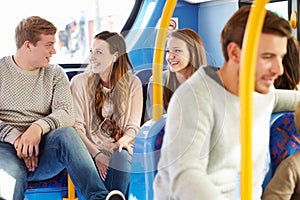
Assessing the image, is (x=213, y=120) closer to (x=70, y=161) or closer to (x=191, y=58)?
(x=191, y=58)

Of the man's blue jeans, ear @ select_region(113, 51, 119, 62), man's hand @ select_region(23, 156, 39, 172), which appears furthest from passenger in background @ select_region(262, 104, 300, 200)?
man's hand @ select_region(23, 156, 39, 172)

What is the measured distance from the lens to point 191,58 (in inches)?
A: 62.1

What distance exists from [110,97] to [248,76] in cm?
52

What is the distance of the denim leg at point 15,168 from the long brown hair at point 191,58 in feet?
3.71

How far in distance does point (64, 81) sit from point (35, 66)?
0.48 feet

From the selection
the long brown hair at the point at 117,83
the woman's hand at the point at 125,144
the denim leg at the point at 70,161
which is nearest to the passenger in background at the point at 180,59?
the long brown hair at the point at 117,83

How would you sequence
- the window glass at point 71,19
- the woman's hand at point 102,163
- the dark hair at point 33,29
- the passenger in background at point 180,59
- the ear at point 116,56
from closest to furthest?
the passenger in background at point 180,59, the ear at point 116,56, the woman's hand at point 102,163, the dark hair at point 33,29, the window glass at point 71,19

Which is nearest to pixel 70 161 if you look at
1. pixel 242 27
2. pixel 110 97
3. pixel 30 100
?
pixel 30 100

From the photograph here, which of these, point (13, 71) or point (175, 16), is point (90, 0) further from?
point (13, 71)

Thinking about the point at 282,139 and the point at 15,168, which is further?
the point at 15,168

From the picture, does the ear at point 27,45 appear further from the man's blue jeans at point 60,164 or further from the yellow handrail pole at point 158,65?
the yellow handrail pole at point 158,65

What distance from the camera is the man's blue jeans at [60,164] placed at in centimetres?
258

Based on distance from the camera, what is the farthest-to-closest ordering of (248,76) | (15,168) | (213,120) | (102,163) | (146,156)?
(15,168)
(102,163)
(146,156)
(213,120)
(248,76)

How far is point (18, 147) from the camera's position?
2643mm
